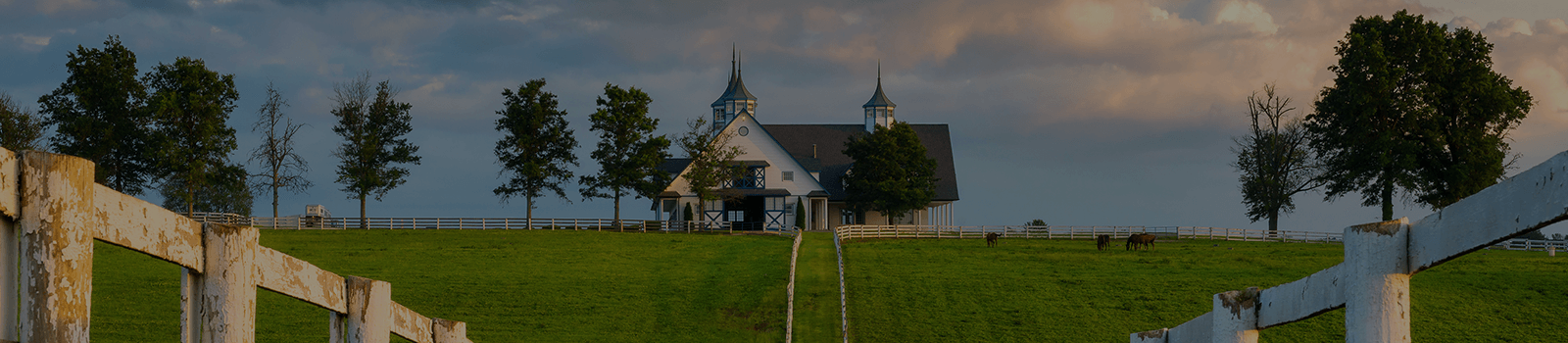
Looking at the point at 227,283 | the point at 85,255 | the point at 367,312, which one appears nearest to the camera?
the point at 85,255

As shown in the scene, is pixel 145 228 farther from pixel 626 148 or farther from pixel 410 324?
pixel 626 148

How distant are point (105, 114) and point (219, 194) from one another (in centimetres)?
799

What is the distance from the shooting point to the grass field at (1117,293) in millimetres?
22594

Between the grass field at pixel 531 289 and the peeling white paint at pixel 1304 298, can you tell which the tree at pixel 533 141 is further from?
the peeling white paint at pixel 1304 298

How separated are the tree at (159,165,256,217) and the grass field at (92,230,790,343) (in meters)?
10.4

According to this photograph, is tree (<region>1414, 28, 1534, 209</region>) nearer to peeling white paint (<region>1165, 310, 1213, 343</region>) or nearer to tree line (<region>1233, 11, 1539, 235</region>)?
tree line (<region>1233, 11, 1539, 235</region>)

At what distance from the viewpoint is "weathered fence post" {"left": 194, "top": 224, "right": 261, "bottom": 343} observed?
360 cm

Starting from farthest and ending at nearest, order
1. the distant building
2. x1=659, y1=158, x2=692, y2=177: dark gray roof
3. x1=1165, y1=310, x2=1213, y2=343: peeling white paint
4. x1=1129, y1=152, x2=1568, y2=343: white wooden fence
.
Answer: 1. x1=659, y1=158, x2=692, y2=177: dark gray roof
2. the distant building
3. x1=1165, y1=310, x2=1213, y2=343: peeling white paint
4. x1=1129, y1=152, x2=1568, y2=343: white wooden fence

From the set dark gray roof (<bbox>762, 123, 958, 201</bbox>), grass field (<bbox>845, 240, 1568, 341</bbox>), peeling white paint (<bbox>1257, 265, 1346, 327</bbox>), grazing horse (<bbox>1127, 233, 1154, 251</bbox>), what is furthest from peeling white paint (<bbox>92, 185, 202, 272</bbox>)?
dark gray roof (<bbox>762, 123, 958, 201</bbox>)

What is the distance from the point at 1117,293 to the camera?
26.9 m

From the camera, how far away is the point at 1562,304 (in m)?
25.7

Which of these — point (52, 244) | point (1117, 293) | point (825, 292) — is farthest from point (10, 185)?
point (1117, 293)

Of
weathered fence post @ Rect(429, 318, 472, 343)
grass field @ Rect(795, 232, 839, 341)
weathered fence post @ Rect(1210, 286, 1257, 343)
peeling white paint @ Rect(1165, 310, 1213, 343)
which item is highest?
weathered fence post @ Rect(1210, 286, 1257, 343)

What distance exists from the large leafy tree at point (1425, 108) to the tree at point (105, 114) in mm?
50328
